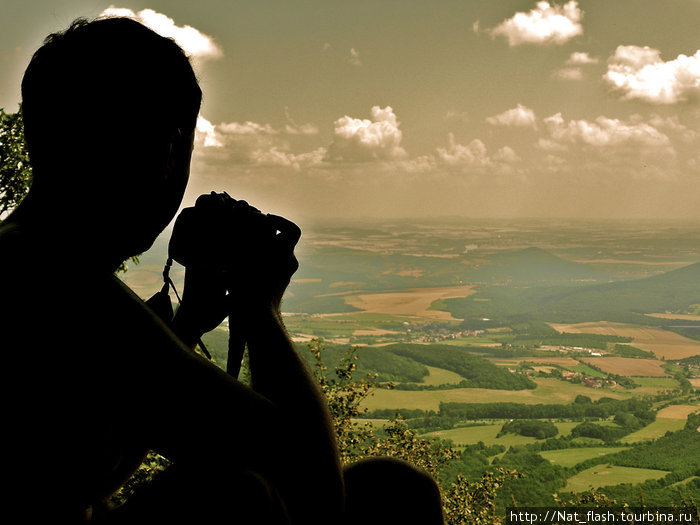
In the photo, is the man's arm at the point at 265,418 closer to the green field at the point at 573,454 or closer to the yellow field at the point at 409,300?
the green field at the point at 573,454

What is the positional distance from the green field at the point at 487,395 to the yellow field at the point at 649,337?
24037mm

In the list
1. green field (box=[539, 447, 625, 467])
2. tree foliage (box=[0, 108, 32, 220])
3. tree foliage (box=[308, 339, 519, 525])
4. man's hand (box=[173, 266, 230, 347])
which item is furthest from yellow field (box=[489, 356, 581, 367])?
man's hand (box=[173, 266, 230, 347])

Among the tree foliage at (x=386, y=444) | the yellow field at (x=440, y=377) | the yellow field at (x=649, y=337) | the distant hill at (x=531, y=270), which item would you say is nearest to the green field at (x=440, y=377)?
the yellow field at (x=440, y=377)

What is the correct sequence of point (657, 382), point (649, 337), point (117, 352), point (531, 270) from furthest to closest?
point (531, 270)
point (649, 337)
point (657, 382)
point (117, 352)

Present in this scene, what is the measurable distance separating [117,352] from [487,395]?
61.5m

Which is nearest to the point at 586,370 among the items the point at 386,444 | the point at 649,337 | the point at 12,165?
the point at 649,337

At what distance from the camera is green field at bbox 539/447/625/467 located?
38.1 metres

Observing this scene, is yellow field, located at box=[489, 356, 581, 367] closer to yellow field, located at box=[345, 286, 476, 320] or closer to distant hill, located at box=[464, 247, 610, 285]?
yellow field, located at box=[345, 286, 476, 320]

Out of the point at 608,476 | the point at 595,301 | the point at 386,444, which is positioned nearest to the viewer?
the point at 386,444

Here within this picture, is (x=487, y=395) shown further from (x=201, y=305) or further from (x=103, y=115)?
(x=103, y=115)

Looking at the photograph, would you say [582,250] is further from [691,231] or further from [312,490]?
[312,490]

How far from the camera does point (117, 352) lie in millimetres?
933

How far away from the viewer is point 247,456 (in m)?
1.04

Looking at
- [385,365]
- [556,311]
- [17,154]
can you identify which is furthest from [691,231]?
[17,154]
